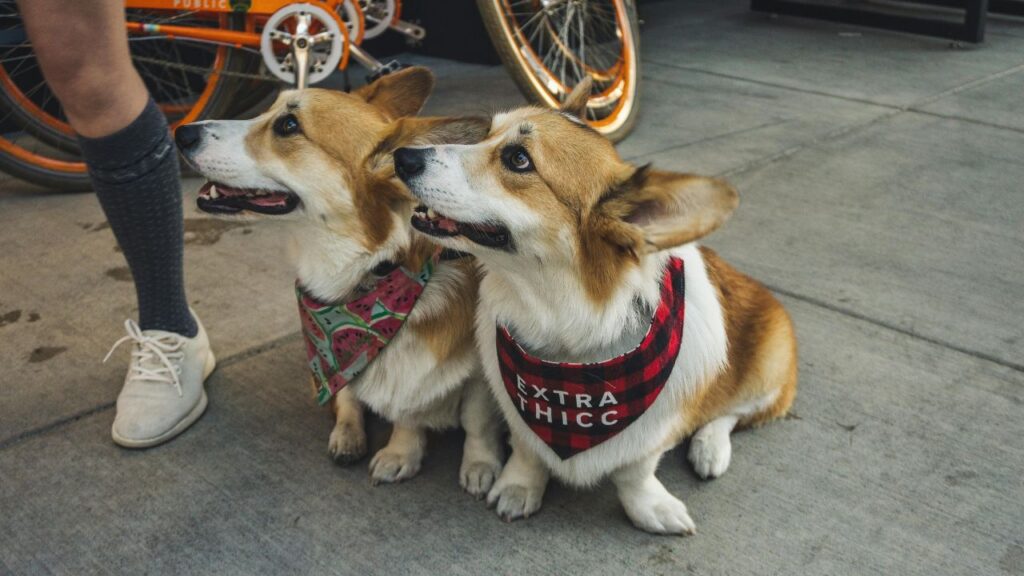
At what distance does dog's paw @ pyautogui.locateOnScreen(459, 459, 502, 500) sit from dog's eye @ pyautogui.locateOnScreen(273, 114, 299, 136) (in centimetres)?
86

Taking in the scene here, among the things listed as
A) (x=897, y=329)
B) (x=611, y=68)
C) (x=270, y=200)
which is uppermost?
(x=270, y=200)

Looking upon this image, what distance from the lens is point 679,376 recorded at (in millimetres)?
1992

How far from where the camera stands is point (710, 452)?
221 cm

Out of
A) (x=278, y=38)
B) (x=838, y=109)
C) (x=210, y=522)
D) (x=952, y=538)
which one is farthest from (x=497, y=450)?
(x=838, y=109)

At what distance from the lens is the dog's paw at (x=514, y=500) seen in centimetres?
209

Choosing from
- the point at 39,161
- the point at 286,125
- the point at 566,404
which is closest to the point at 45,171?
the point at 39,161

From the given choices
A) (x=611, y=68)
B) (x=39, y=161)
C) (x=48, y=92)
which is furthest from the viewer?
(x=611, y=68)

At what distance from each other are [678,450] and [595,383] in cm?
52

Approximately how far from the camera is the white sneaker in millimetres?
2346

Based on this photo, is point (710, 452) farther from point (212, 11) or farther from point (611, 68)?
point (611, 68)

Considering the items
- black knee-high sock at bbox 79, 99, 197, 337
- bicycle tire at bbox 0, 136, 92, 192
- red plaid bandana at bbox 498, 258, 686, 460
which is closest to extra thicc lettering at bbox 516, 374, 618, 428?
red plaid bandana at bbox 498, 258, 686, 460

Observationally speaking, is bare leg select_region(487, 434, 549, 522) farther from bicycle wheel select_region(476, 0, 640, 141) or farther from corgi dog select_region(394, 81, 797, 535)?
bicycle wheel select_region(476, 0, 640, 141)

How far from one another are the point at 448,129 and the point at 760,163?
2437 millimetres

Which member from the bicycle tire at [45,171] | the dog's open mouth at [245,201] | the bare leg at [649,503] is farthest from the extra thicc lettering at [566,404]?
the bicycle tire at [45,171]
